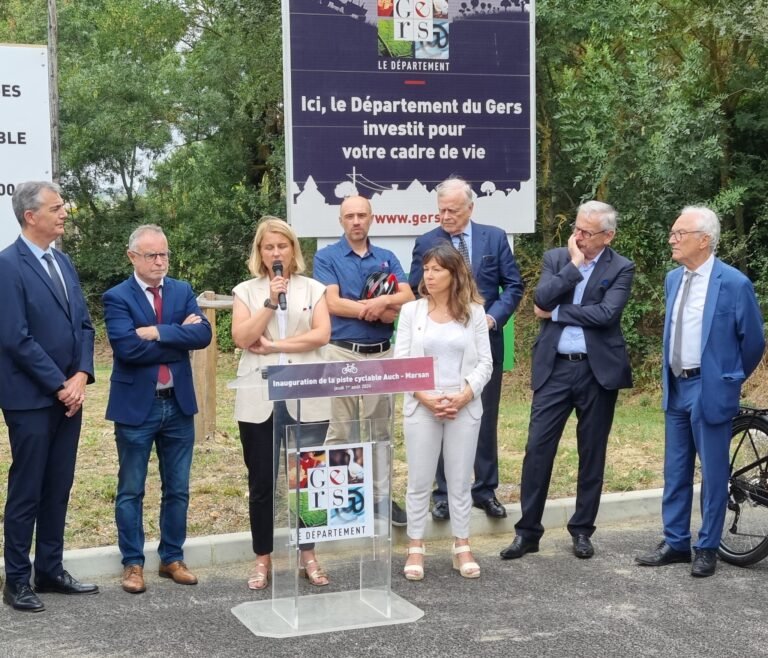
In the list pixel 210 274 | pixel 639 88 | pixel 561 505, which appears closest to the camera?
pixel 561 505

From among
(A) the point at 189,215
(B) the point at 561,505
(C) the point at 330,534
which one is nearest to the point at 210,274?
(A) the point at 189,215

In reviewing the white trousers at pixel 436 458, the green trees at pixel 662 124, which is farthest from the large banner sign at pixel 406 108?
the green trees at pixel 662 124

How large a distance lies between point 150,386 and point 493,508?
2.49 meters

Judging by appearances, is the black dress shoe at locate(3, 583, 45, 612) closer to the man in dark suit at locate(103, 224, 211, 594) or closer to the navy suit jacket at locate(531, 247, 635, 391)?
the man in dark suit at locate(103, 224, 211, 594)

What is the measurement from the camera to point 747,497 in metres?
6.37

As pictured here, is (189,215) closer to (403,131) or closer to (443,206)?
(403,131)

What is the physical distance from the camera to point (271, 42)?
19.1 m

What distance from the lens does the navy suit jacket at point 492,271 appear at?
22.1ft

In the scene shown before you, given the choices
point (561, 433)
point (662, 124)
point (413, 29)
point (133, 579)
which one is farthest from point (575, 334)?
point (662, 124)

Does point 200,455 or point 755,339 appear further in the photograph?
point 200,455

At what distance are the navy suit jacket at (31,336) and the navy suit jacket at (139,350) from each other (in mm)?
233

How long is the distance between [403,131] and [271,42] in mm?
11553

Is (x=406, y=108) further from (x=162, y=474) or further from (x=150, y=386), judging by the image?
(x=162, y=474)

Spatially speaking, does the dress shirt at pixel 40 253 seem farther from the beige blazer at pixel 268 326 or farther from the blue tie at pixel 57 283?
the beige blazer at pixel 268 326
